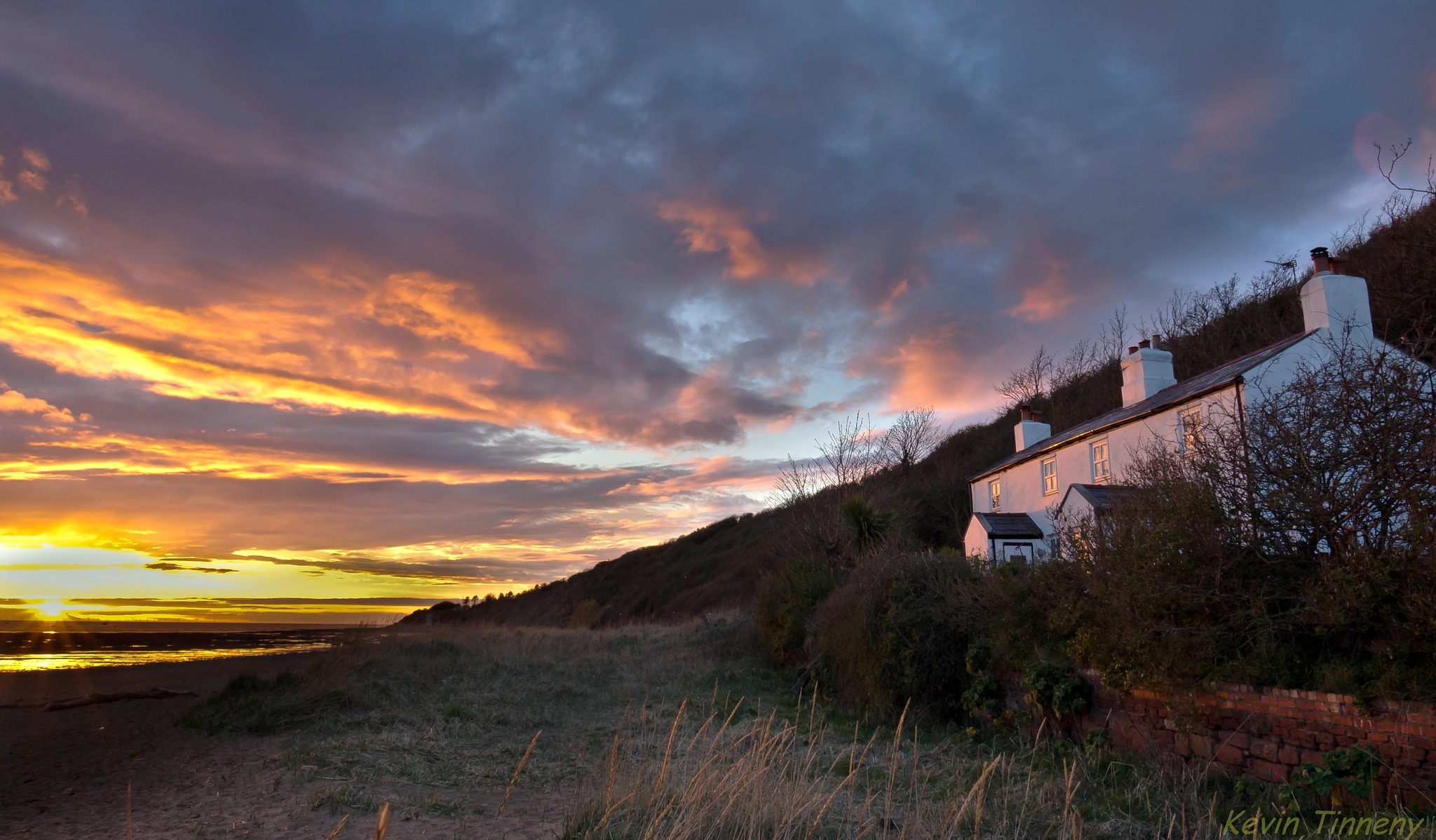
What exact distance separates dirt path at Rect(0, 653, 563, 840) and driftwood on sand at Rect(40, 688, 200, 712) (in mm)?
217

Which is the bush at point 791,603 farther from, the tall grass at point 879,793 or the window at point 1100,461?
the tall grass at point 879,793

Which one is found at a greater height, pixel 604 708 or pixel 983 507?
pixel 983 507

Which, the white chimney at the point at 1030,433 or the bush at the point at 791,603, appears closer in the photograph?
the bush at the point at 791,603

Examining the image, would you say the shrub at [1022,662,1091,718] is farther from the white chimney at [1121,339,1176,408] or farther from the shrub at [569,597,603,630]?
the shrub at [569,597,603,630]

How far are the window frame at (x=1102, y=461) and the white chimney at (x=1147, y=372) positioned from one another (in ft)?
5.95

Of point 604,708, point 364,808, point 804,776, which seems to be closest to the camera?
point 804,776

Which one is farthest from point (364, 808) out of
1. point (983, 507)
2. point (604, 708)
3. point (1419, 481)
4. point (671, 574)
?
point (671, 574)

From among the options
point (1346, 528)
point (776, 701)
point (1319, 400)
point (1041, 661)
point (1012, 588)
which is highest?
point (1319, 400)

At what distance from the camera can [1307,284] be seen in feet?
55.2

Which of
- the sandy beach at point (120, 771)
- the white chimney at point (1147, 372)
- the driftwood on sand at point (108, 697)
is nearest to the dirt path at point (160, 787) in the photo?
the sandy beach at point (120, 771)

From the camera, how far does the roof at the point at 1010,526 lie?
2212 cm

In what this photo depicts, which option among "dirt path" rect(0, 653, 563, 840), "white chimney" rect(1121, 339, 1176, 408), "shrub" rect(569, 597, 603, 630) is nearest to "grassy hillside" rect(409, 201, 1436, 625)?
"shrub" rect(569, 597, 603, 630)

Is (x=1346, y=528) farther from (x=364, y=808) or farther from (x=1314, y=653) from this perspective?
(x=364, y=808)

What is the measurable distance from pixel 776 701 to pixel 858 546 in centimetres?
Answer: 568
